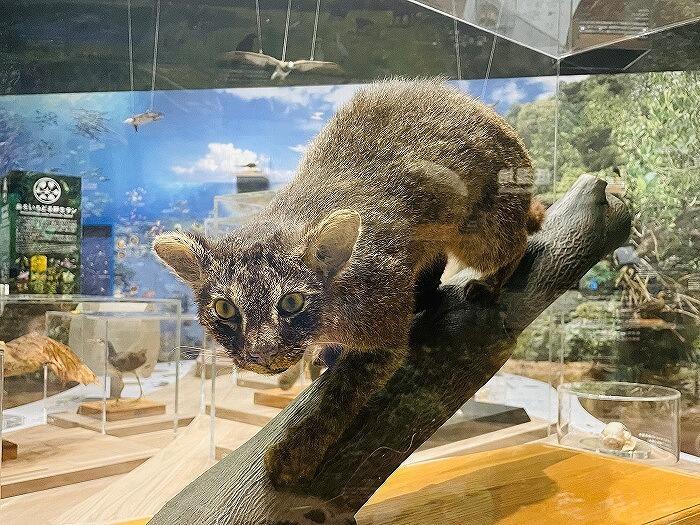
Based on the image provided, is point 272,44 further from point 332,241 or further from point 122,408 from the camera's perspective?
point 122,408

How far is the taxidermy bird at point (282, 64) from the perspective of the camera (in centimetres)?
A: 129

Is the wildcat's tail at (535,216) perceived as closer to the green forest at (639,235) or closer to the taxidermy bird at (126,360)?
the green forest at (639,235)

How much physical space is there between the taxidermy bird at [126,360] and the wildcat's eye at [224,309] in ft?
1.90

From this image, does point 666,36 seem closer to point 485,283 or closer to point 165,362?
point 485,283

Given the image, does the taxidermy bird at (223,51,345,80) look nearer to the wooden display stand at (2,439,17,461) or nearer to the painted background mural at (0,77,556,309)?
the painted background mural at (0,77,556,309)

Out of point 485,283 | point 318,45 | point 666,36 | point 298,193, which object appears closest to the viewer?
point 298,193

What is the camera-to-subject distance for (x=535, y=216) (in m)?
1.42

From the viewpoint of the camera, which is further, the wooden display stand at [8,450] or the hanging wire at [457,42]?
the wooden display stand at [8,450]

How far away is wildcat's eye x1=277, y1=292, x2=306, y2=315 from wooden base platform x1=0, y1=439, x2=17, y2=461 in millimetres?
884

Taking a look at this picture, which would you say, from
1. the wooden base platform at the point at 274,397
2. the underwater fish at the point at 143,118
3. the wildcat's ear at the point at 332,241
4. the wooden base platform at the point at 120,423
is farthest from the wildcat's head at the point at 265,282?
the wooden base platform at the point at 120,423

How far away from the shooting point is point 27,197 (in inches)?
56.6

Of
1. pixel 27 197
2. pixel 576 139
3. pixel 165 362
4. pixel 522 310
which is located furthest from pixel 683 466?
pixel 27 197

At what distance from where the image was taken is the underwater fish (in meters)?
1.35

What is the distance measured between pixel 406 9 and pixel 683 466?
1490 millimetres
